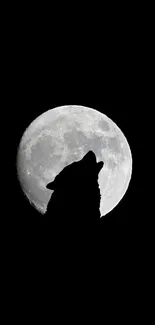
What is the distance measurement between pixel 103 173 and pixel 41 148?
1.14 m

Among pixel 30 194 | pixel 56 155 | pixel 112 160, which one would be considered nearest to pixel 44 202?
pixel 30 194

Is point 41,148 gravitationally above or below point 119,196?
above

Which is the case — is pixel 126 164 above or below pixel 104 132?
below

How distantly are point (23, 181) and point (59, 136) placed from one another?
1086 mm

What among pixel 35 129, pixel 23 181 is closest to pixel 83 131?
pixel 35 129

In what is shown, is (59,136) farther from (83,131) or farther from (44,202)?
(44,202)

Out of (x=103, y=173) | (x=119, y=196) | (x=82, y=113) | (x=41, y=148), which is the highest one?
(x=82, y=113)

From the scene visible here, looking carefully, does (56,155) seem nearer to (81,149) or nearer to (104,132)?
(81,149)

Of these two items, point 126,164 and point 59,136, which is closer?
point 59,136

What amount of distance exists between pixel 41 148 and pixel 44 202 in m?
0.97

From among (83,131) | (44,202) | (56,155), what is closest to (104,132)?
(83,131)

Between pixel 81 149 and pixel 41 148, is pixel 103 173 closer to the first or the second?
pixel 81 149

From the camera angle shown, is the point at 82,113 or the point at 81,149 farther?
the point at 82,113

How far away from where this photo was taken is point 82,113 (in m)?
7.98
